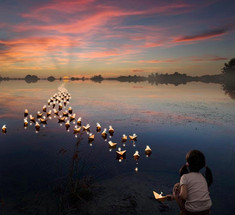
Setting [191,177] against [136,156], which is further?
[136,156]

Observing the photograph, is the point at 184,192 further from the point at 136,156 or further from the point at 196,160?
the point at 136,156

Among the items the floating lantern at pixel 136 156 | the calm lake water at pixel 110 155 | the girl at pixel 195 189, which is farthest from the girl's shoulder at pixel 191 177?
the floating lantern at pixel 136 156

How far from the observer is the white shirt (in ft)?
14.1

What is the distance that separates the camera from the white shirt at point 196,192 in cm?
431

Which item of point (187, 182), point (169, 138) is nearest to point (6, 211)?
point (187, 182)

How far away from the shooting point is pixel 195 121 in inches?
888

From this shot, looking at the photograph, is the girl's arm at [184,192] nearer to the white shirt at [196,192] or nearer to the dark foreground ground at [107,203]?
the white shirt at [196,192]

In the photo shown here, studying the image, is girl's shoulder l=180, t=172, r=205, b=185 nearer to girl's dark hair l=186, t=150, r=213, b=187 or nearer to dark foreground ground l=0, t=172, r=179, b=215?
girl's dark hair l=186, t=150, r=213, b=187

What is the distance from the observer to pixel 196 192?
4.31 m

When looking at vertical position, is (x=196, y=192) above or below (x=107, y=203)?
above

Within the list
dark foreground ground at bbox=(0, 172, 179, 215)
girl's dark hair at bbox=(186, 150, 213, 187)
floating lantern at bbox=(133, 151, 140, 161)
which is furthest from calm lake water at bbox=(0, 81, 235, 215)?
girl's dark hair at bbox=(186, 150, 213, 187)

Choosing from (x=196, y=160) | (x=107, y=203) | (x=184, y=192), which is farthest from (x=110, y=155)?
(x=196, y=160)

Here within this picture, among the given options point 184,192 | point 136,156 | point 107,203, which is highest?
point 184,192

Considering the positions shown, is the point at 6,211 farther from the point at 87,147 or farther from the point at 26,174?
the point at 87,147
